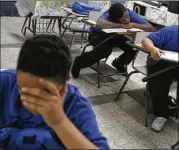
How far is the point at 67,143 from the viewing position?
1.99 ft

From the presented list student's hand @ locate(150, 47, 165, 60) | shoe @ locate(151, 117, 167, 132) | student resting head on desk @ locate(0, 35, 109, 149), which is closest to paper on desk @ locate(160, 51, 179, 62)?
student's hand @ locate(150, 47, 165, 60)

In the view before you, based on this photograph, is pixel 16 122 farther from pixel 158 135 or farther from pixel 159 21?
Result: pixel 159 21

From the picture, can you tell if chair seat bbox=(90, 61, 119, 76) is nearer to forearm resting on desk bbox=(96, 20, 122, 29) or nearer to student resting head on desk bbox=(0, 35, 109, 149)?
forearm resting on desk bbox=(96, 20, 122, 29)

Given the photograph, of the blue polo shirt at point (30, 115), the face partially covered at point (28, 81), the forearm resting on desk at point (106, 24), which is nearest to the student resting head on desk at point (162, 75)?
the forearm resting on desk at point (106, 24)

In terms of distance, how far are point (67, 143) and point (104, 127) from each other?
1.61m

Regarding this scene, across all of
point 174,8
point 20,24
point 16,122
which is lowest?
point 20,24

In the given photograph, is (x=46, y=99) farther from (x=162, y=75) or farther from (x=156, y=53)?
(x=162, y=75)

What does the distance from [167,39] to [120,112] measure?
0.70m

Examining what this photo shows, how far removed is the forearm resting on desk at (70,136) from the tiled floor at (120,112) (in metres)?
0.99

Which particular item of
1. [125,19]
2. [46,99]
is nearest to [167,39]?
[125,19]

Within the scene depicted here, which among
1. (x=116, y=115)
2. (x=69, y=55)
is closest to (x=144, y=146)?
(x=116, y=115)

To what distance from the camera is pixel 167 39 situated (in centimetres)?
221

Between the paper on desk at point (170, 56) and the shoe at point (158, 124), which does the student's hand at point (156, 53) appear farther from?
the shoe at point (158, 124)

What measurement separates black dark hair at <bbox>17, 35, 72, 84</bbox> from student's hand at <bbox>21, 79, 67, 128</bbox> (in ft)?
0.16
